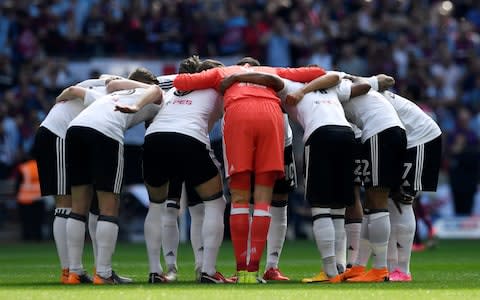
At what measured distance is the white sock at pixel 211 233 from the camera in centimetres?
1266

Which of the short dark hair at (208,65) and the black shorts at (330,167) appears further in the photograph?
the short dark hair at (208,65)

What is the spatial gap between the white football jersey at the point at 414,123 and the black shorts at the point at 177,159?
6.87ft

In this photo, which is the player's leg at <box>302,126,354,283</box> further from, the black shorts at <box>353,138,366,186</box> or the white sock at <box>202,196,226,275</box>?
the white sock at <box>202,196,226,275</box>

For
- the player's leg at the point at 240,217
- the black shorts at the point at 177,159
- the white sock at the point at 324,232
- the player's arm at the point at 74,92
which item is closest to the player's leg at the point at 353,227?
the white sock at the point at 324,232

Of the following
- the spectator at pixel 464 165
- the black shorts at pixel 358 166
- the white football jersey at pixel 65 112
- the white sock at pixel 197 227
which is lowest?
the spectator at pixel 464 165

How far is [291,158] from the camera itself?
45.1 feet

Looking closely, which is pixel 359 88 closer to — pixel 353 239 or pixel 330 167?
pixel 330 167

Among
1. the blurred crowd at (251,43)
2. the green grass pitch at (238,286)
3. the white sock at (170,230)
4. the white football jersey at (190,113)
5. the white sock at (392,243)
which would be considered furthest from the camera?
the blurred crowd at (251,43)

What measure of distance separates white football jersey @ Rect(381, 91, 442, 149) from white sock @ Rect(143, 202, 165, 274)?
8.56ft

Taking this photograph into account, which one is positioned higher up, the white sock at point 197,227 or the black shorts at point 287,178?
the black shorts at point 287,178

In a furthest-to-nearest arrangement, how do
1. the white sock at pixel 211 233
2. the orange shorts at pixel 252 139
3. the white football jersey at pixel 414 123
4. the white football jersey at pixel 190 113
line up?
the white football jersey at pixel 414 123 → the white football jersey at pixel 190 113 → the white sock at pixel 211 233 → the orange shorts at pixel 252 139

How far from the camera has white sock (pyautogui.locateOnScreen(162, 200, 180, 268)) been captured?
529 inches

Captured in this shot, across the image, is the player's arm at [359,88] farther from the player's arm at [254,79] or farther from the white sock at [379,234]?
the white sock at [379,234]

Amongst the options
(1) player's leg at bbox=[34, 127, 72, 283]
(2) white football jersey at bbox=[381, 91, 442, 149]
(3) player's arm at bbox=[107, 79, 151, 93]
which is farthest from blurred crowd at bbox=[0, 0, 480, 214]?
(3) player's arm at bbox=[107, 79, 151, 93]
